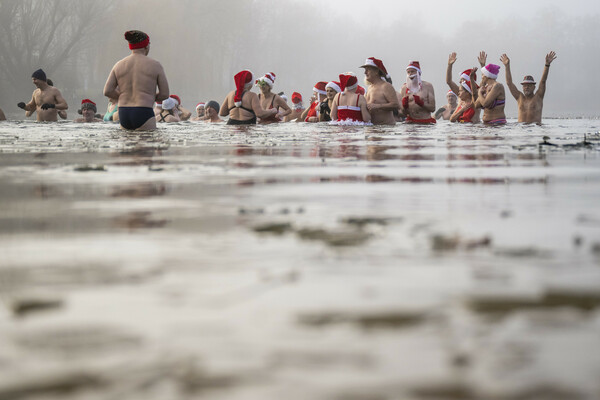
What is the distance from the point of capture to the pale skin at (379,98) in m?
15.5

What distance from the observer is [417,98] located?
54.7 feet

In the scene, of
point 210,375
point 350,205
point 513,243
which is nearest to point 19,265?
point 210,375

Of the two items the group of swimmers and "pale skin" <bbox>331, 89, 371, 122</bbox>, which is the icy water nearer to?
the group of swimmers

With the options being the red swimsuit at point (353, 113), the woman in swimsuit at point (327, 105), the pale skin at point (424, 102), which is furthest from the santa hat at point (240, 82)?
the pale skin at point (424, 102)

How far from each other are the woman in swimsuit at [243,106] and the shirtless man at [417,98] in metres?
2.63

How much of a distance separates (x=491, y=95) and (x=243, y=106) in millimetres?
4515

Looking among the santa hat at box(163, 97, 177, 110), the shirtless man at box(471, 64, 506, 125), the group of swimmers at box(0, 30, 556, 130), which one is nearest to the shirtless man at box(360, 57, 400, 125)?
the group of swimmers at box(0, 30, 556, 130)

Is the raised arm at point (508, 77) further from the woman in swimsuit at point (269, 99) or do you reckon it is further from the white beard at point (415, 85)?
the woman in swimsuit at point (269, 99)

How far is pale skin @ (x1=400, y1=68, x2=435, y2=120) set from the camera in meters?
16.8

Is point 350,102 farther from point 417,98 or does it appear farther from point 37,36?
point 37,36

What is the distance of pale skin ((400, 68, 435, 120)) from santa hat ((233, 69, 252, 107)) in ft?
10.6

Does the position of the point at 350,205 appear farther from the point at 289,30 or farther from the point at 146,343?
the point at 289,30

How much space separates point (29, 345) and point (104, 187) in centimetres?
280

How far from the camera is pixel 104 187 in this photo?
Answer: 4035 millimetres
